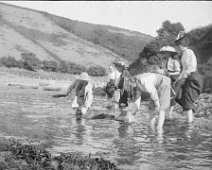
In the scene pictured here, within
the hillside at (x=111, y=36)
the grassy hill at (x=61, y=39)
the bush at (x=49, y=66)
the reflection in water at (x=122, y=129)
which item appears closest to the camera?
the reflection in water at (x=122, y=129)

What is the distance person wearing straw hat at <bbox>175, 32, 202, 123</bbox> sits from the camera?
1088 centimetres

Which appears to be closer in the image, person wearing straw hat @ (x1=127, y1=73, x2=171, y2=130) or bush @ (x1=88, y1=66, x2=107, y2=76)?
person wearing straw hat @ (x1=127, y1=73, x2=171, y2=130)

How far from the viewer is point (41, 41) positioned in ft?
228

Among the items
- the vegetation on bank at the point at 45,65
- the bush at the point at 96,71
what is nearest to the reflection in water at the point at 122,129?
the vegetation on bank at the point at 45,65

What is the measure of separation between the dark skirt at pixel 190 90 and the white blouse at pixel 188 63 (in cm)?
18

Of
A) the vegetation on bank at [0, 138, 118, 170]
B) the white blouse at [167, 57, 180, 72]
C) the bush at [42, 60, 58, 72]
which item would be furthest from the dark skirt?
the bush at [42, 60, 58, 72]

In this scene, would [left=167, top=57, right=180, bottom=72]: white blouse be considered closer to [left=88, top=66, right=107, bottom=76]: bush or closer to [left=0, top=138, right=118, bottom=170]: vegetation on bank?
[left=0, top=138, right=118, bottom=170]: vegetation on bank

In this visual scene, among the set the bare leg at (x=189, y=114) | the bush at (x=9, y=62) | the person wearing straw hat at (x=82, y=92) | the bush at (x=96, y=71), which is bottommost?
the bare leg at (x=189, y=114)

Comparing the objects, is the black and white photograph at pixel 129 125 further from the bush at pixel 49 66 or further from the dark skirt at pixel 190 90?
the bush at pixel 49 66

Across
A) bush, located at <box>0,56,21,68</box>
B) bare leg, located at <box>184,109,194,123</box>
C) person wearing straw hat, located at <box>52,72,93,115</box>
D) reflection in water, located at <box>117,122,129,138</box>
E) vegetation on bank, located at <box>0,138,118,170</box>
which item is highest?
bush, located at <box>0,56,21,68</box>

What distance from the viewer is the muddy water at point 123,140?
22.2ft

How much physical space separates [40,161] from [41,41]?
64937 mm

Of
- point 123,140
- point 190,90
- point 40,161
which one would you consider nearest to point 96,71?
point 190,90

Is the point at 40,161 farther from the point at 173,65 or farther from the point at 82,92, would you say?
the point at 82,92
